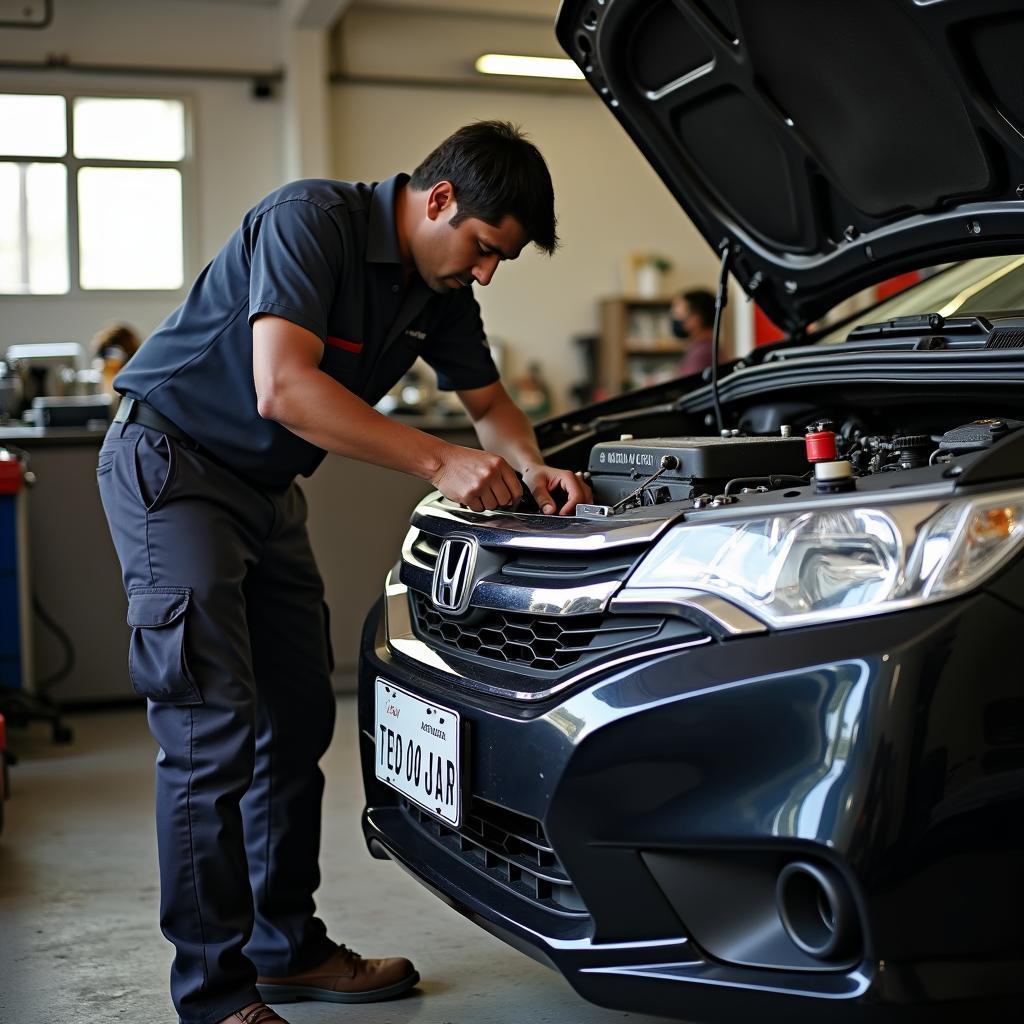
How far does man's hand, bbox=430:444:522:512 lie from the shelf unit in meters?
8.09

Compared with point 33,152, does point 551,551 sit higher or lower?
lower

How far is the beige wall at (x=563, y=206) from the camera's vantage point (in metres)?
9.43

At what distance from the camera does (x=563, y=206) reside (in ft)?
32.7

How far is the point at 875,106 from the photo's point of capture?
1851mm

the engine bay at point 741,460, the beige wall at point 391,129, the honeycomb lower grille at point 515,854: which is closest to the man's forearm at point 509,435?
the engine bay at point 741,460

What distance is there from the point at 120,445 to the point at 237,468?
16cm

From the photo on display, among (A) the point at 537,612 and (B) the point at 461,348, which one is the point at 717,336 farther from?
(A) the point at 537,612

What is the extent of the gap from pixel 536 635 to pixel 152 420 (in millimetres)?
674

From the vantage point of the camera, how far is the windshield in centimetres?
200

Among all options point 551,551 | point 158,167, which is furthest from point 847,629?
point 158,167

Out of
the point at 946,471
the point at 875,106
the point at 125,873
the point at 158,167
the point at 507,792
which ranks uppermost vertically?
the point at 158,167

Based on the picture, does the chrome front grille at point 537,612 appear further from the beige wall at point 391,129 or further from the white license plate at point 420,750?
the beige wall at point 391,129

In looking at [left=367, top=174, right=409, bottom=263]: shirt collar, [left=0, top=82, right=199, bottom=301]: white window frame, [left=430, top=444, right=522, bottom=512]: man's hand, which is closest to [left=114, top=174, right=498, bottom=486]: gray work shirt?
[left=367, top=174, right=409, bottom=263]: shirt collar

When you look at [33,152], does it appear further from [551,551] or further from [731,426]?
[551,551]
